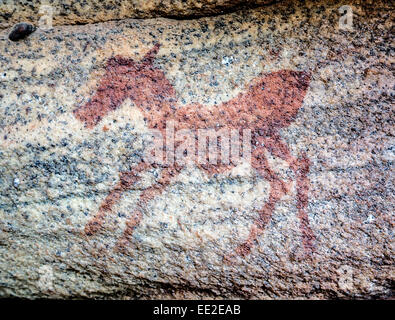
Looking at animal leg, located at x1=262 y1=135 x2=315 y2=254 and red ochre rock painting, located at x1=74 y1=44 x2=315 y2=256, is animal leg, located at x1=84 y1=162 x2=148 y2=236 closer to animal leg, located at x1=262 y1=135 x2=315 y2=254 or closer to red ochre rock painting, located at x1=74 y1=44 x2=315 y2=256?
red ochre rock painting, located at x1=74 y1=44 x2=315 y2=256

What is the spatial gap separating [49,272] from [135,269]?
21 centimetres

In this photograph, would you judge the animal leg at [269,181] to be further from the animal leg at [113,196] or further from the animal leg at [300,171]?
the animal leg at [113,196]

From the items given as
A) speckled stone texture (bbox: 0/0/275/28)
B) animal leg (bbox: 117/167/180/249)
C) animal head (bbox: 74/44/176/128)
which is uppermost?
speckled stone texture (bbox: 0/0/275/28)

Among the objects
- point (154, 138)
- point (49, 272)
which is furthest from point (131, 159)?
point (49, 272)

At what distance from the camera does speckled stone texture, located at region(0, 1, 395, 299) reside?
2.57 feet

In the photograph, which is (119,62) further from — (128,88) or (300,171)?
(300,171)

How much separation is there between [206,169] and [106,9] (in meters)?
0.43

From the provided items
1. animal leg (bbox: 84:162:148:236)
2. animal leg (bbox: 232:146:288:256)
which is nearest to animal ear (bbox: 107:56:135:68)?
animal leg (bbox: 84:162:148:236)

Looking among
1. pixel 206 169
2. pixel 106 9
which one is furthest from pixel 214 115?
pixel 106 9

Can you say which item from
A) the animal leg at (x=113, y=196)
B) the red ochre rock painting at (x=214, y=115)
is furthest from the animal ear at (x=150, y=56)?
the animal leg at (x=113, y=196)

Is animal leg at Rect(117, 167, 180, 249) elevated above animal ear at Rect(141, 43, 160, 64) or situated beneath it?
situated beneath

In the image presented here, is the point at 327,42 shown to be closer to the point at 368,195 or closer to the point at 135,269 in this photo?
the point at 368,195

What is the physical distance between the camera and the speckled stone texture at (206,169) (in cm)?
78

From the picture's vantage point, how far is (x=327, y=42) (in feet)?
2.58
